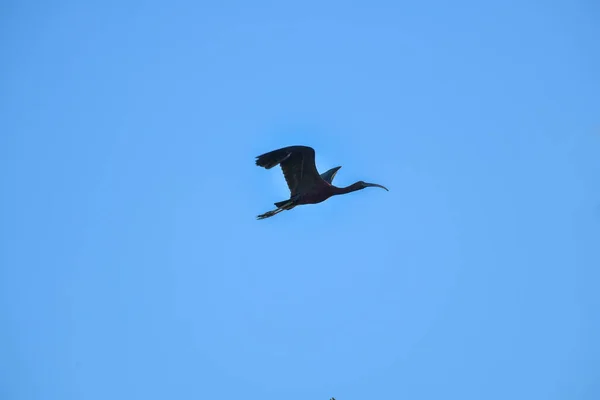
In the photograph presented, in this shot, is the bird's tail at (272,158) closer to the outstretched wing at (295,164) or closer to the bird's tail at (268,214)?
the outstretched wing at (295,164)

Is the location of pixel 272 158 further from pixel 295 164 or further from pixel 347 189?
pixel 347 189

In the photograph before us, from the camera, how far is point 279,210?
44.2 m

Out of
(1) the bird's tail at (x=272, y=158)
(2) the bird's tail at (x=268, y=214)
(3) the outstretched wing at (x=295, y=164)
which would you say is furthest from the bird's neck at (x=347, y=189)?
(1) the bird's tail at (x=272, y=158)

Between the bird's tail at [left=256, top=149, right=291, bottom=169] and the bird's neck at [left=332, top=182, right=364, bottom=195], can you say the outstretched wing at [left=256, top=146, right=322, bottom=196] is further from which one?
the bird's neck at [left=332, top=182, right=364, bottom=195]

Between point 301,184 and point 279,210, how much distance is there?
1.54 metres

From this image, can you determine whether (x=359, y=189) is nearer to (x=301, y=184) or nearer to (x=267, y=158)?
(x=301, y=184)

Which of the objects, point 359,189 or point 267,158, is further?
point 359,189

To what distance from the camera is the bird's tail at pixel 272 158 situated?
40875 mm

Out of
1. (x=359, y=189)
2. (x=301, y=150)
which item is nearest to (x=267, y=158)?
(x=301, y=150)

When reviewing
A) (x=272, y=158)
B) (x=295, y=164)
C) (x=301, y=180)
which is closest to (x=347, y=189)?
(x=301, y=180)

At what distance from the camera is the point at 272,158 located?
41.2 meters

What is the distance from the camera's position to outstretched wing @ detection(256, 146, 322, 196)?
41.1 meters

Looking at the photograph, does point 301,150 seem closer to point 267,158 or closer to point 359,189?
point 267,158

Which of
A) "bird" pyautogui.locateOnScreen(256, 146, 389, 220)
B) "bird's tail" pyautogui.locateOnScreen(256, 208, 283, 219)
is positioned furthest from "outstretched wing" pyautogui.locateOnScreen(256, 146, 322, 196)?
"bird's tail" pyautogui.locateOnScreen(256, 208, 283, 219)
